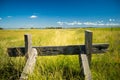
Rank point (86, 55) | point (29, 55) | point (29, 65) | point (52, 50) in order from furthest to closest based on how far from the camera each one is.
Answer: point (52, 50) < point (86, 55) < point (29, 55) < point (29, 65)

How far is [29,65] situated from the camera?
159 inches

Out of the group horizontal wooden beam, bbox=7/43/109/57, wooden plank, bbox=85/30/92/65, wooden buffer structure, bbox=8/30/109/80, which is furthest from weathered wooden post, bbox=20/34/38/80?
wooden plank, bbox=85/30/92/65

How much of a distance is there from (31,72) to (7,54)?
92 cm

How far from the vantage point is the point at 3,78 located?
4.28 metres

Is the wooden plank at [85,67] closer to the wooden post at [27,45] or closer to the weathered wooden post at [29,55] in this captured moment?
the weathered wooden post at [29,55]

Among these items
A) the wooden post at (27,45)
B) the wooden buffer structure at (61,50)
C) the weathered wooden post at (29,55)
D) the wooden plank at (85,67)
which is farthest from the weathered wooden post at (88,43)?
the wooden post at (27,45)

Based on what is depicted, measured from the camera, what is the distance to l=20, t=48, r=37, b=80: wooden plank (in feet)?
12.2

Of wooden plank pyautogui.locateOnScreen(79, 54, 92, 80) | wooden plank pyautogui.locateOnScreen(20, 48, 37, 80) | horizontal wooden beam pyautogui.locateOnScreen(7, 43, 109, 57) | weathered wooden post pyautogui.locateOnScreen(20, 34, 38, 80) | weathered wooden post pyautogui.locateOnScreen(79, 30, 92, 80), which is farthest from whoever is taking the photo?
horizontal wooden beam pyautogui.locateOnScreen(7, 43, 109, 57)

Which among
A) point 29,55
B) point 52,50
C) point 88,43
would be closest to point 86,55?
point 88,43

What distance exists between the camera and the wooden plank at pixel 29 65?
3.71 metres

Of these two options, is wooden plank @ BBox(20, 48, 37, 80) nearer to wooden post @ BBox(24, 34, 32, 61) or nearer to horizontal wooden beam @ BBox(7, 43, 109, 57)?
wooden post @ BBox(24, 34, 32, 61)

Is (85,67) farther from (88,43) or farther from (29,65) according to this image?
(29,65)

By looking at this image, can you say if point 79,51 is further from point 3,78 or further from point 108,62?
point 3,78

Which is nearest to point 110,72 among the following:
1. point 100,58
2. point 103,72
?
point 103,72
